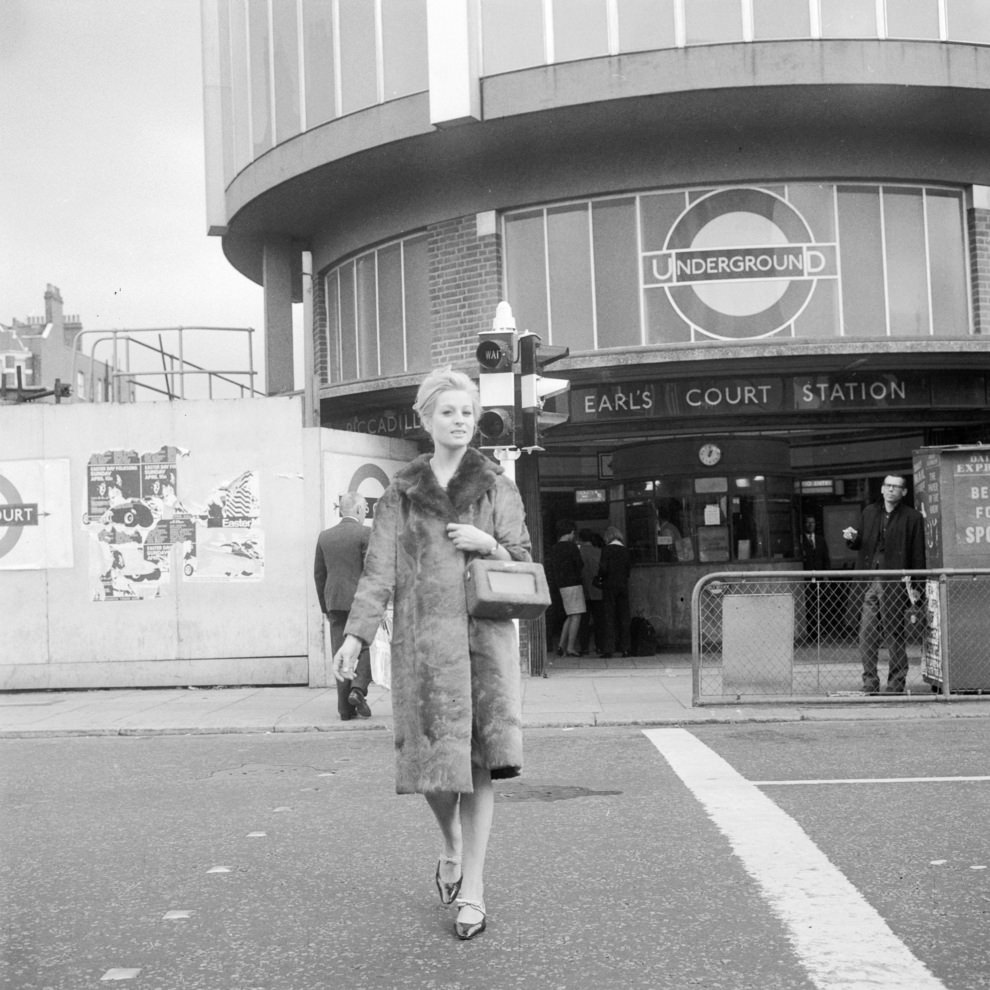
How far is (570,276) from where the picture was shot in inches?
602

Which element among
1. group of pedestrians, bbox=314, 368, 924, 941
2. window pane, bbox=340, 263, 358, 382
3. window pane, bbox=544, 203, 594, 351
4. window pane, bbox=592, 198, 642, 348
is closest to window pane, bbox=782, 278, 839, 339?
window pane, bbox=592, 198, 642, 348

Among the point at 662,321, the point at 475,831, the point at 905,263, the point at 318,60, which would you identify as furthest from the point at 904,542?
the point at 318,60

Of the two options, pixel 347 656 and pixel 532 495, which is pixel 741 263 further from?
pixel 347 656

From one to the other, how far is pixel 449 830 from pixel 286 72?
13638 mm

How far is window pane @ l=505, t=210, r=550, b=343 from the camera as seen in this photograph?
15.4m

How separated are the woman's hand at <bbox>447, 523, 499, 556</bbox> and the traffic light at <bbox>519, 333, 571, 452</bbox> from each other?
672cm

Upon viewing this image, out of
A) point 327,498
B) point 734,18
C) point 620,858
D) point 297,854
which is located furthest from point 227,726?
point 734,18

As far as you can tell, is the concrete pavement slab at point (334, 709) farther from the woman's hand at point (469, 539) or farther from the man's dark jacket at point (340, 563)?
the woman's hand at point (469, 539)

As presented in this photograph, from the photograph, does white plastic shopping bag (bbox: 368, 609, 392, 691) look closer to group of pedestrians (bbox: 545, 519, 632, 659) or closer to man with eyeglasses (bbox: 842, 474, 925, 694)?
man with eyeglasses (bbox: 842, 474, 925, 694)

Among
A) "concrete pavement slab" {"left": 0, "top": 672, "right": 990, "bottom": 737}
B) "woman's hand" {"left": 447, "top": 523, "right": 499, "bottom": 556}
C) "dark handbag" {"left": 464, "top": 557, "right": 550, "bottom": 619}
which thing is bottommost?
"concrete pavement slab" {"left": 0, "top": 672, "right": 990, "bottom": 737}

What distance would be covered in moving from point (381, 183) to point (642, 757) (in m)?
9.65

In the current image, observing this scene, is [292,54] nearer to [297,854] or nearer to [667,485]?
[667,485]

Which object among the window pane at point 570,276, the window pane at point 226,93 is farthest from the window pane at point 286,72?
the window pane at point 570,276

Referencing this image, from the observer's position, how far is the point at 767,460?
695 inches
